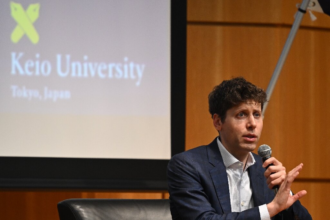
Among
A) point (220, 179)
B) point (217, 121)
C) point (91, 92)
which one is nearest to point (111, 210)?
point (220, 179)

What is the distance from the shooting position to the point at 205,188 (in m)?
2.17

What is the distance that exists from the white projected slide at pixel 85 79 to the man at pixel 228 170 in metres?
1.47

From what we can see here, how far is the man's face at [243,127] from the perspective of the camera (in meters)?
2.18

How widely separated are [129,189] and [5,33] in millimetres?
1349

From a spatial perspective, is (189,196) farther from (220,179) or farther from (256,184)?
(256,184)

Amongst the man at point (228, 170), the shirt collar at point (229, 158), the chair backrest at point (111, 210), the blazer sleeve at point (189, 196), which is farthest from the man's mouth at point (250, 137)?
the chair backrest at point (111, 210)

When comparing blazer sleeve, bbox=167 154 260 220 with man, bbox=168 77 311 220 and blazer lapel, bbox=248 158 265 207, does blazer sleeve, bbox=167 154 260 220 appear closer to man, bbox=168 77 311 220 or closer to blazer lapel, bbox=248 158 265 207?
man, bbox=168 77 311 220

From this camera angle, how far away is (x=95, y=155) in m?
3.69

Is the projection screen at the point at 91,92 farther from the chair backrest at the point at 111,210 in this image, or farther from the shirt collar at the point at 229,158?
the shirt collar at the point at 229,158

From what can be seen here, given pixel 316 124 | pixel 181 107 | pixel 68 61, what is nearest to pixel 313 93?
pixel 316 124

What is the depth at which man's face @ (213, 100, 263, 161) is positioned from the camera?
218 centimetres

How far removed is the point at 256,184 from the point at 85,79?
1.80 meters

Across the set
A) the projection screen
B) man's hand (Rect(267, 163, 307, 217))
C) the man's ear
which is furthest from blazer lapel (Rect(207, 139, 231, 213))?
the projection screen

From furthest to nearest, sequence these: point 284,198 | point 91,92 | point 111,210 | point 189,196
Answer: point 91,92, point 111,210, point 189,196, point 284,198
